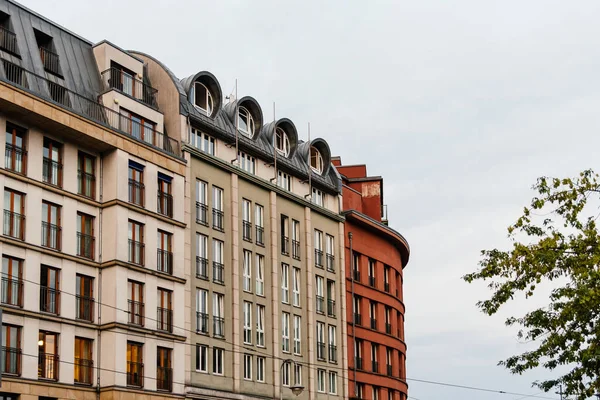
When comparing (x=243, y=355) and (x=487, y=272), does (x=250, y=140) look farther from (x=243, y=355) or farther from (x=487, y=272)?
(x=487, y=272)

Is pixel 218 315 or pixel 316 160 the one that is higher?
pixel 316 160

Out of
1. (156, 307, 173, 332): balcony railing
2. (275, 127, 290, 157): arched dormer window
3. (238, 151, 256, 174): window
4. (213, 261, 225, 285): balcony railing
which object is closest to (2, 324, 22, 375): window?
(156, 307, 173, 332): balcony railing

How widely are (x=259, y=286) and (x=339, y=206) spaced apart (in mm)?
12270

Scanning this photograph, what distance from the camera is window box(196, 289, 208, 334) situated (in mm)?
54344

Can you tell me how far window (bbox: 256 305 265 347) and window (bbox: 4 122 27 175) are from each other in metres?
18.9

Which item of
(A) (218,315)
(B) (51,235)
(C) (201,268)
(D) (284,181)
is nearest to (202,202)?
(C) (201,268)

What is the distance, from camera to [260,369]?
59.1 metres

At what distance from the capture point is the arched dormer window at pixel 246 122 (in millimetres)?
61084

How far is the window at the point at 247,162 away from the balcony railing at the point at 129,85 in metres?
6.94

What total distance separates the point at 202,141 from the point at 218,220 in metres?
4.50

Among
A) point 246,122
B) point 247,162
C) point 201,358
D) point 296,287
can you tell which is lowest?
point 201,358

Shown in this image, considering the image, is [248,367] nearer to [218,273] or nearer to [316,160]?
[218,273]

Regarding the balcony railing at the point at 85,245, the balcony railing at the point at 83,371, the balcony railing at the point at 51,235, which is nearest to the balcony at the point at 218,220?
the balcony railing at the point at 85,245

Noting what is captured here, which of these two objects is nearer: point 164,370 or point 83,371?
point 83,371
